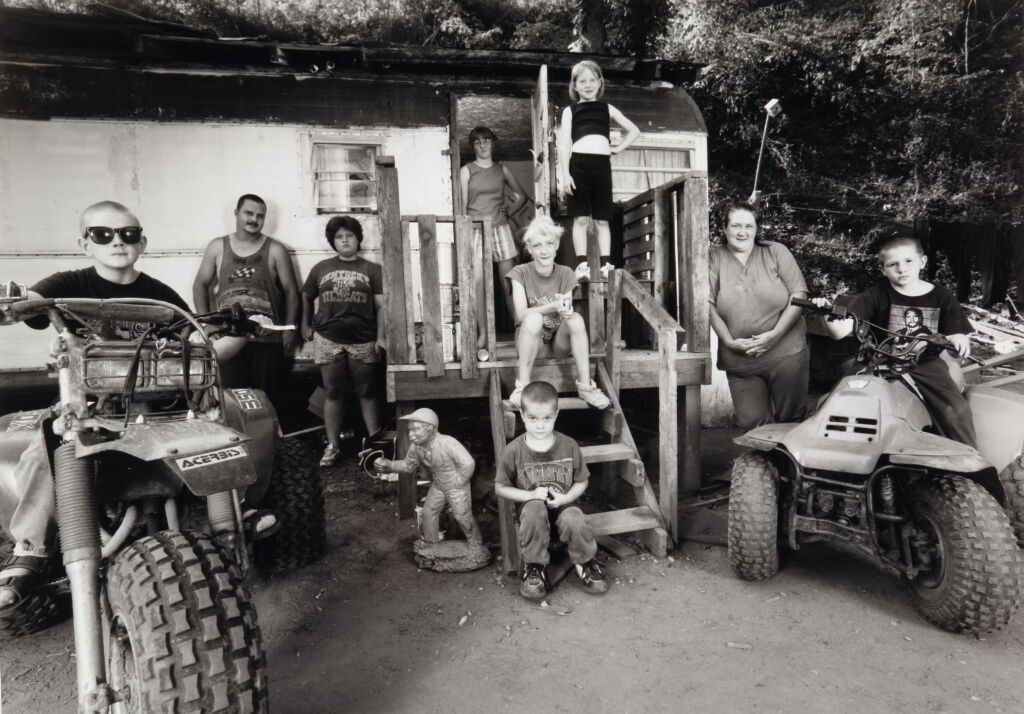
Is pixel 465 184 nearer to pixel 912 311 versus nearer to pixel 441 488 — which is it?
pixel 441 488

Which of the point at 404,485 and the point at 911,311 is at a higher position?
the point at 911,311

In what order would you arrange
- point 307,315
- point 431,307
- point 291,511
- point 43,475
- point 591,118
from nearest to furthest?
point 43,475 < point 291,511 < point 431,307 < point 591,118 < point 307,315

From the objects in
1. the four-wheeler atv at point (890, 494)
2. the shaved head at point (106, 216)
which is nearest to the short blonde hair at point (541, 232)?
the four-wheeler atv at point (890, 494)

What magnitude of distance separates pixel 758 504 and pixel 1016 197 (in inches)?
380

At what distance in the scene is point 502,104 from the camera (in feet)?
24.6

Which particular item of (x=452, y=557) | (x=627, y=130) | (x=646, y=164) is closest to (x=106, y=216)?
(x=452, y=557)

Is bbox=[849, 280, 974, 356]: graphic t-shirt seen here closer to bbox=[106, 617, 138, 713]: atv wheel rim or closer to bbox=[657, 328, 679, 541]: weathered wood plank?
bbox=[657, 328, 679, 541]: weathered wood plank

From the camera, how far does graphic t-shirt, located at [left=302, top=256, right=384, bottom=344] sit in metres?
5.00

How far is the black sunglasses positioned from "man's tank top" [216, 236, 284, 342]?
289 centimetres

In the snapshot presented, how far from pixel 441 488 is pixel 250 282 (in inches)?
123

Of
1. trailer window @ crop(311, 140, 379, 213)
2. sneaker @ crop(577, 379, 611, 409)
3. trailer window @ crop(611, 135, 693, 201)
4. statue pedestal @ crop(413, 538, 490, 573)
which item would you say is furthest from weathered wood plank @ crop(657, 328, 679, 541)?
trailer window @ crop(311, 140, 379, 213)

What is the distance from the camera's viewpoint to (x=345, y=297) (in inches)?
200

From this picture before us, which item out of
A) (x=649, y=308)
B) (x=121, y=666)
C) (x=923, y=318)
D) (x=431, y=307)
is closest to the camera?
(x=121, y=666)

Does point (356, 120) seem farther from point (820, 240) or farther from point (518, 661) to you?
point (820, 240)
